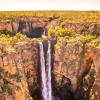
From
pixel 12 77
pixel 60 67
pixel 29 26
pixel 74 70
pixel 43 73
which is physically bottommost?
pixel 43 73

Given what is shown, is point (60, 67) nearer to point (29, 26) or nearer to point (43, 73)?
point (43, 73)

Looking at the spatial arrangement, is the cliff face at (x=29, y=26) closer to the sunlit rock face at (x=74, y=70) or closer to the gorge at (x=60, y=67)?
the gorge at (x=60, y=67)

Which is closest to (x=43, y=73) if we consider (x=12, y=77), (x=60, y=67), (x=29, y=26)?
(x=60, y=67)

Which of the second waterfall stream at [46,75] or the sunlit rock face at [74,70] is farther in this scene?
the second waterfall stream at [46,75]

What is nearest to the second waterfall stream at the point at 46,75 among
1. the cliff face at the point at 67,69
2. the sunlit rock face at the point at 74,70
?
the cliff face at the point at 67,69

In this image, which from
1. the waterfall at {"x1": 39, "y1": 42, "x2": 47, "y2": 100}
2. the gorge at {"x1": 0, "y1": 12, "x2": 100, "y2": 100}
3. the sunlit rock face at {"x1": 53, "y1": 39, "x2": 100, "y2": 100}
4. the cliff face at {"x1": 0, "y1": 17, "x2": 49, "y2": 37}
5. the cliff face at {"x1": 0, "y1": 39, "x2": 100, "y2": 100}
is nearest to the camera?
the gorge at {"x1": 0, "y1": 12, "x2": 100, "y2": 100}

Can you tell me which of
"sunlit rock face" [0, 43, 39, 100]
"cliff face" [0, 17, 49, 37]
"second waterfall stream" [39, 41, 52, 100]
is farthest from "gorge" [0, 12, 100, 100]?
"cliff face" [0, 17, 49, 37]

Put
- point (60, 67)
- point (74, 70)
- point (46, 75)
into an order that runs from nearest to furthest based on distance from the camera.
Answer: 1. point (74, 70)
2. point (60, 67)
3. point (46, 75)

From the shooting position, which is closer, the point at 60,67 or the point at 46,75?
the point at 60,67

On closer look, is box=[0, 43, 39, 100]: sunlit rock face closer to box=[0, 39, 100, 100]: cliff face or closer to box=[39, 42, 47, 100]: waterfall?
box=[0, 39, 100, 100]: cliff face

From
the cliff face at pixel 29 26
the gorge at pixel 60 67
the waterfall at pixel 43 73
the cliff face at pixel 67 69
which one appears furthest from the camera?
the cliff face at pixel 29 26

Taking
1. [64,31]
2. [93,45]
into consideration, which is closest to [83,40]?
[93,45]

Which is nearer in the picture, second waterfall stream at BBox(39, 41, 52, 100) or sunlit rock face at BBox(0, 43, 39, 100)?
sunlit rock face at BBox(0, 43, 39, 100)

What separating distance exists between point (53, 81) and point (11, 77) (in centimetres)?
849
